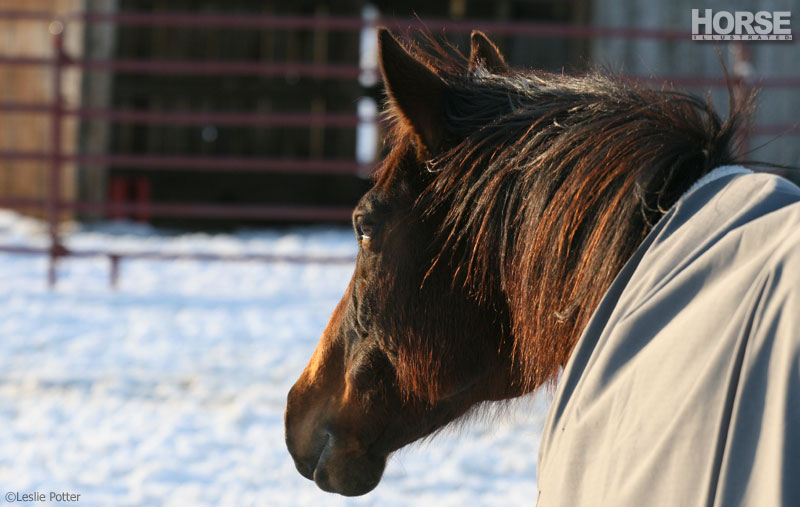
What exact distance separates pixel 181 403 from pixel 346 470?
6.49ft

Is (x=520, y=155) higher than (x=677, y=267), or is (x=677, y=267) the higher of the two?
(x=520, y=155)

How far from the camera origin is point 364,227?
1505 millimetres

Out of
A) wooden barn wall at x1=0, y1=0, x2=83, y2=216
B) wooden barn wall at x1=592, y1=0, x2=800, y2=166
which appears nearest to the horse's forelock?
wooden barn wall at x1=592, y1=0, x2=800, y2=166

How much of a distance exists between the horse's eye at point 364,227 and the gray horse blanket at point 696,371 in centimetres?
51

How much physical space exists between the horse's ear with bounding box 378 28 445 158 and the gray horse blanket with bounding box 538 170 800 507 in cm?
47

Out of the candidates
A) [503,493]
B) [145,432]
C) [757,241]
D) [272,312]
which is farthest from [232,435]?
[757,241]

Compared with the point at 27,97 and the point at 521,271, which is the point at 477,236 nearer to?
the point at 521,271

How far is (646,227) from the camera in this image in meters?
1.17

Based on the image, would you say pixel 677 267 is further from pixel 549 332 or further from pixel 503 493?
pixel 503 493

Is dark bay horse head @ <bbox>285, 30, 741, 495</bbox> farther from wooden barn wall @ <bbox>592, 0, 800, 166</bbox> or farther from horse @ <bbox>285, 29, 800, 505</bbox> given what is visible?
wooden barn wall @ <bbox>592, 0, 800, 166</bbox>

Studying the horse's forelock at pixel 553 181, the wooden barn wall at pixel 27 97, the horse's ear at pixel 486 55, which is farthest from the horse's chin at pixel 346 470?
the wooden barn wall at pixel 27 97

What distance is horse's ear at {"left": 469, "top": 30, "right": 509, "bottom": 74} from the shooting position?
170 cm

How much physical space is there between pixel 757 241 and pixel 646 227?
21 centimetres

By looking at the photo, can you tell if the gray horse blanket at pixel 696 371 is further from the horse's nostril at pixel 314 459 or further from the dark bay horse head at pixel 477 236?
the horse's nostril at pixel 314 459
